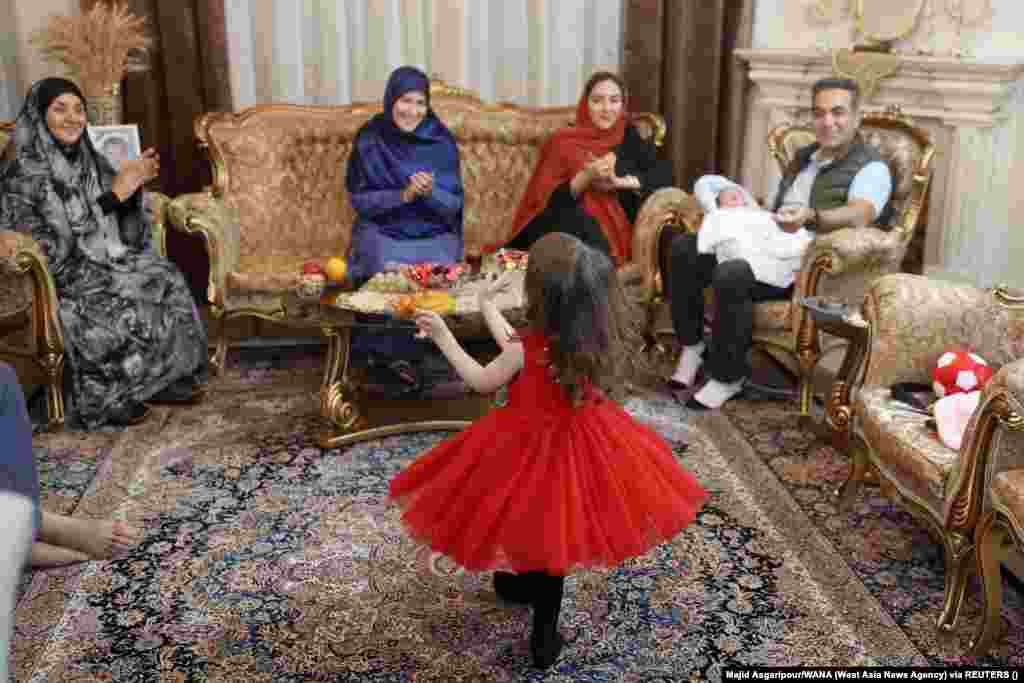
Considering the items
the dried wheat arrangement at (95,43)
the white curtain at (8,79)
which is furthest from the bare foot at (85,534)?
the white curtain at (8,79)

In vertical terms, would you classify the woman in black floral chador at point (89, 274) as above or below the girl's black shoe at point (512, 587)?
above

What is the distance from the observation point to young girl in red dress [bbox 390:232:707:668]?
7.16 ft

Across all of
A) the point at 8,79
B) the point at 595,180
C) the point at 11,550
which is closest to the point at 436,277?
the point at 595,180

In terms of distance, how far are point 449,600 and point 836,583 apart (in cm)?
102

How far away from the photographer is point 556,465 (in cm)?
224

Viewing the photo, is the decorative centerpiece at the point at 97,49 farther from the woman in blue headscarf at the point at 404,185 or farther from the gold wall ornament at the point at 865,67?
the gold wall ornament at the point at 865,67

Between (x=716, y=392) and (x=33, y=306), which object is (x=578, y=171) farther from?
(x=33, y=306)

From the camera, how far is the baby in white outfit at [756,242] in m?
3.94

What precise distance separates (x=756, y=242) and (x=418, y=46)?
2.03 meters

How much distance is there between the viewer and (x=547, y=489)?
221 centimetres

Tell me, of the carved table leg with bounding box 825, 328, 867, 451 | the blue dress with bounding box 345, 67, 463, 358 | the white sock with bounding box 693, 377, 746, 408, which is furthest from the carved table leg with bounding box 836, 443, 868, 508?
the blue dress with bounding box 345, 67, 463, 358

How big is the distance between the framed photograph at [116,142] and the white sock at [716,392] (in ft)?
8.05

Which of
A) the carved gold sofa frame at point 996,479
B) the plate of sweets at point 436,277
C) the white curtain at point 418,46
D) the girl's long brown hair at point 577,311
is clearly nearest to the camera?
the girl's long brown hair at point 577,311

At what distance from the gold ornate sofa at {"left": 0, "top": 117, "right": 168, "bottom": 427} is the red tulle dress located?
201 cm
